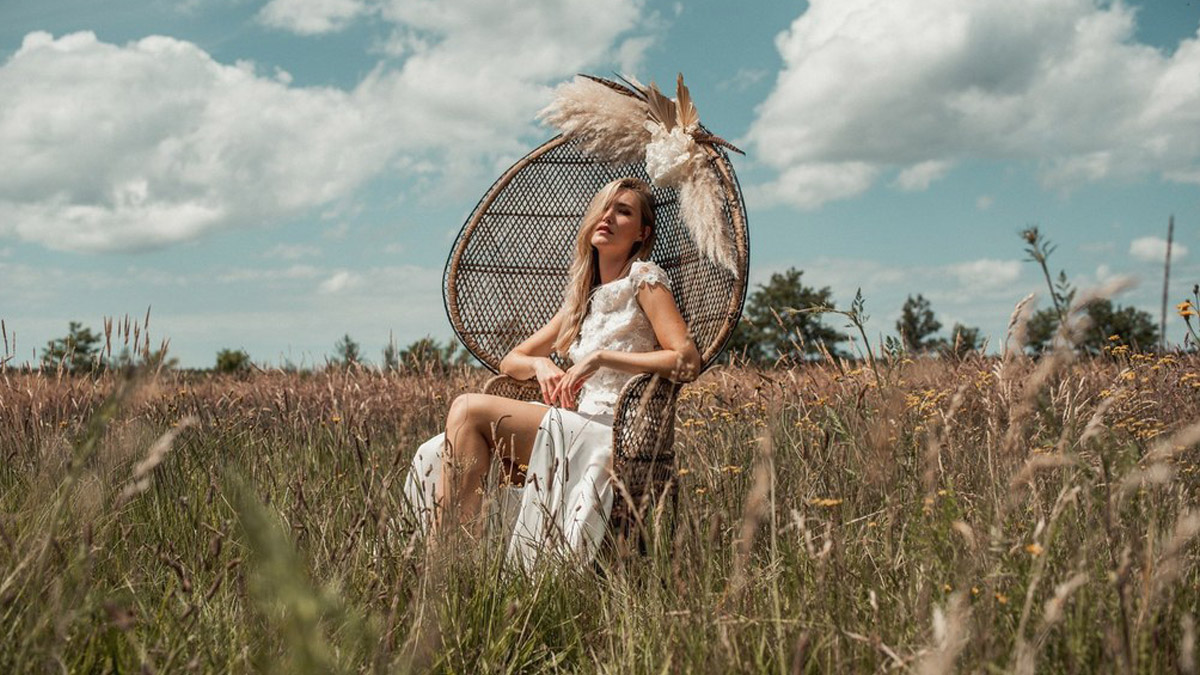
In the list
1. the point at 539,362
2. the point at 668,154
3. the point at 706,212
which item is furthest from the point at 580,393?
the point at 668,154

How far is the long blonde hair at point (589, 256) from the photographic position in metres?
4.41

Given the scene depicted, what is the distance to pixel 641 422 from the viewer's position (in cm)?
348

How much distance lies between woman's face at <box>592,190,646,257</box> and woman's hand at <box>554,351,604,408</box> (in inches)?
27.6

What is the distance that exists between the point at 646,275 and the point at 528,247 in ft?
4.00

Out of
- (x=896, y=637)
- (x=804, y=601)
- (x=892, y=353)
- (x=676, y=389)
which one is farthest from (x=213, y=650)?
(x=676, y=389)

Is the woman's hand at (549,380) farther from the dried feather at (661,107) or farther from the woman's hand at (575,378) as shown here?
the dried feather at (661,107)

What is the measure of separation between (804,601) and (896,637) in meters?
0.20

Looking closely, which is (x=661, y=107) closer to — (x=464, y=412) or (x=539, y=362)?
(x=539, y=362)

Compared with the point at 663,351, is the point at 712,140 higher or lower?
higher

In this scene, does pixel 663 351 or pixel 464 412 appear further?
pixel 663 351

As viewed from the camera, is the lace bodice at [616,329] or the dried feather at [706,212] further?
the dried feather at [706,212]

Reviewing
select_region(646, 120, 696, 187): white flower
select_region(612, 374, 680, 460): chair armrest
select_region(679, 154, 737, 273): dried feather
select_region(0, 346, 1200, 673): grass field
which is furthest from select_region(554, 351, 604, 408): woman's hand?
select_region(646, 120, 696, 187): white flower

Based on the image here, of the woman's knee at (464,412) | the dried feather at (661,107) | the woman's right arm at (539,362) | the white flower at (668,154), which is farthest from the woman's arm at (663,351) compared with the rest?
the dried feather at (661,107)

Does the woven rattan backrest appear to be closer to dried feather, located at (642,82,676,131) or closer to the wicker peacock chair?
the wicker peacock chair
